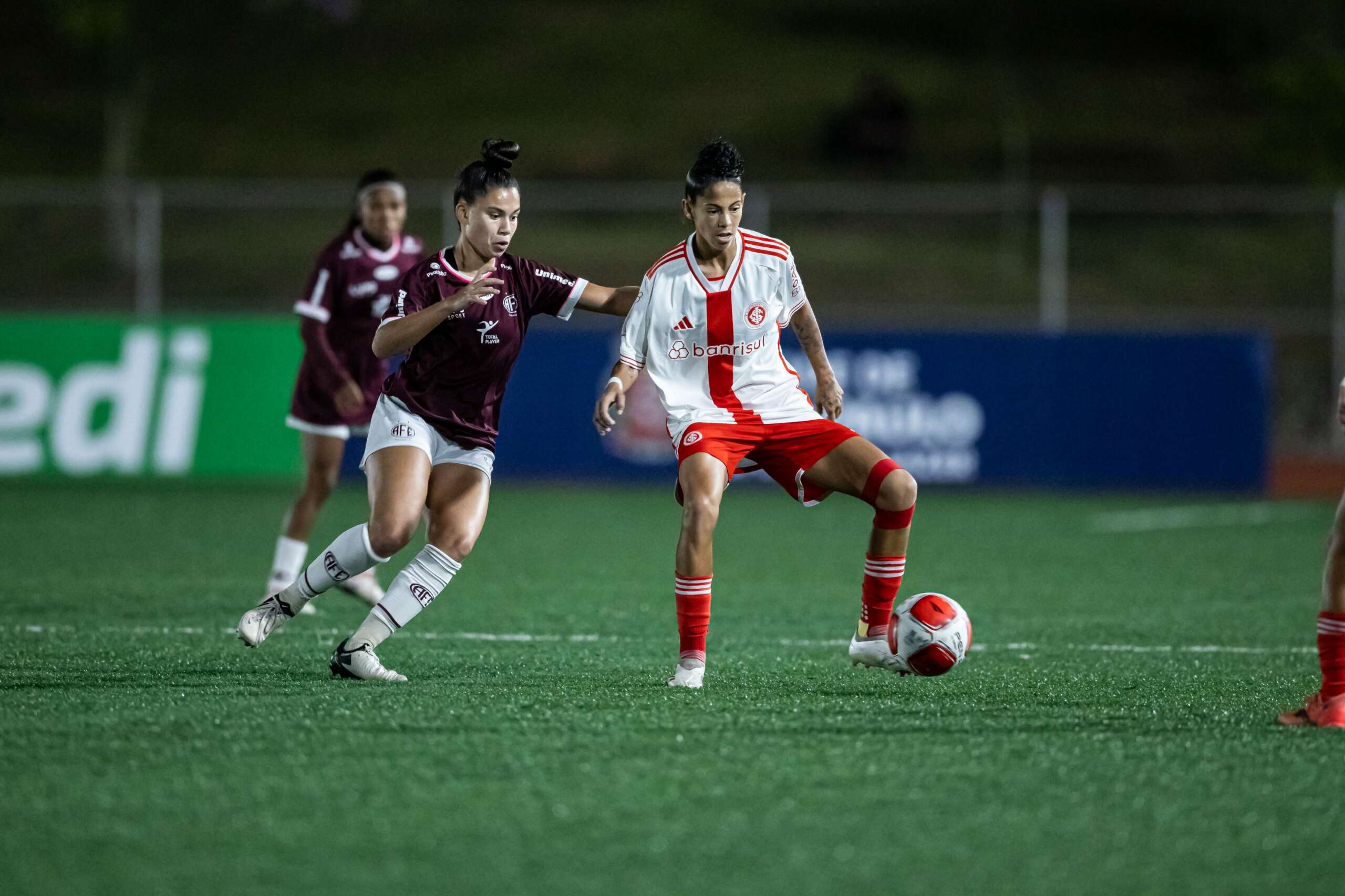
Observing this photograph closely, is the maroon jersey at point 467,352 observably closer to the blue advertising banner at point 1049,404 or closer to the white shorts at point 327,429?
the white shorts at point 327,429

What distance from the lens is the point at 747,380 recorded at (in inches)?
230

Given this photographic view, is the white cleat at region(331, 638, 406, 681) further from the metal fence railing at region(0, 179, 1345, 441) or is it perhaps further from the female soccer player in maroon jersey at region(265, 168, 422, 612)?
the metal fence railing at region(0, 179, 1345, 441)

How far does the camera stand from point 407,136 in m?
30.7

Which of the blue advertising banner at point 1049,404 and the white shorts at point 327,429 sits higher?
the blue advertising banner at point 1049,404

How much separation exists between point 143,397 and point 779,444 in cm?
917

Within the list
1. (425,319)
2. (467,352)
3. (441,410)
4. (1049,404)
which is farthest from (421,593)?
(1049,404)

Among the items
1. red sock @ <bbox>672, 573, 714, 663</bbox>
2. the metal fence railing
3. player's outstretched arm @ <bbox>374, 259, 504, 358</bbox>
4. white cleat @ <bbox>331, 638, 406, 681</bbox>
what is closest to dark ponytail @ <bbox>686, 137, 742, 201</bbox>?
player's outstretched arm @ <bbox>374, 259, 504, 358</bbox>

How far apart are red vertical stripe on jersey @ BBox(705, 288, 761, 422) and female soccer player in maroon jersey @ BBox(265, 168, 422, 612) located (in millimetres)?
2309

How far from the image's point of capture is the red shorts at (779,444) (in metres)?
5.68

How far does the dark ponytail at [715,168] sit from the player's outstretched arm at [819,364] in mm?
589

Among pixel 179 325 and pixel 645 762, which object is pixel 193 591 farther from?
pixel 179 325

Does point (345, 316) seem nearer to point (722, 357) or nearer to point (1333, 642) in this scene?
point (722, 357)

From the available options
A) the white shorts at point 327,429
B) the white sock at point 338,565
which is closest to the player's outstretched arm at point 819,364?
the white sock at point 338,565

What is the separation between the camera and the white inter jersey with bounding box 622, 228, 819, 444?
574 cm
